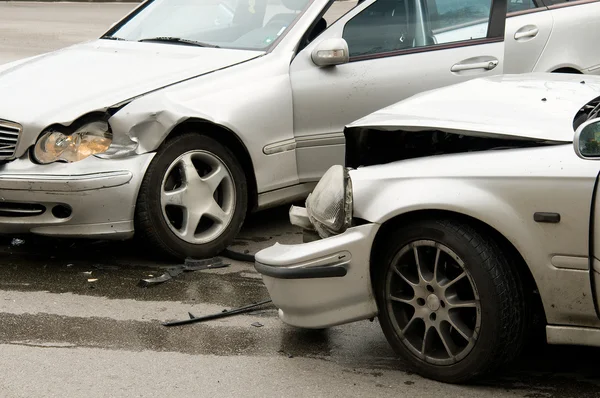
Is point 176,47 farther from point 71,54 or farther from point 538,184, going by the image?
point 538,184

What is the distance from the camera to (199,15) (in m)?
6.83

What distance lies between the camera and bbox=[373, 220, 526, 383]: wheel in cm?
388

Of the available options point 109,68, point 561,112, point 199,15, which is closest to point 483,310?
point 561,112

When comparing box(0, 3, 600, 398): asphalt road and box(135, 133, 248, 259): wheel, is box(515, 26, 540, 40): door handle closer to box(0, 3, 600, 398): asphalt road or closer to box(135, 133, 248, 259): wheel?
box(135, 133, 248, 259): wheel

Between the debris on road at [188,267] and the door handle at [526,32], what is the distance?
2.74 meters

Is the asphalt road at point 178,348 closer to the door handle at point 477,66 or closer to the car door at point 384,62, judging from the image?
the car door at point 384,62

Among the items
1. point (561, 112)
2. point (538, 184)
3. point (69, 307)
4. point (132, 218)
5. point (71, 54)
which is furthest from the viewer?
point (71, 54)

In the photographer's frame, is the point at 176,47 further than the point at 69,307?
Yes

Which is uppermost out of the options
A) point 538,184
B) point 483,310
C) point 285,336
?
point 538,184

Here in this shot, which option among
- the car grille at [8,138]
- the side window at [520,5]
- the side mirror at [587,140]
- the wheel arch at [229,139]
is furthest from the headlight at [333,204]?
the side window at [520,5]

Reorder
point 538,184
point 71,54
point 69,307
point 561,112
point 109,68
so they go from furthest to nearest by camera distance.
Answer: point 71,54, point 109,68, point 69,307, point 561,112, point 538,184

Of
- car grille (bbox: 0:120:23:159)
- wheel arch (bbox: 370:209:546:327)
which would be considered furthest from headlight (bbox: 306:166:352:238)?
car grille (bbox: 0:120:23:159)

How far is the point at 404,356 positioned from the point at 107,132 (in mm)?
2288

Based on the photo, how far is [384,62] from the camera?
6309 millimetres
